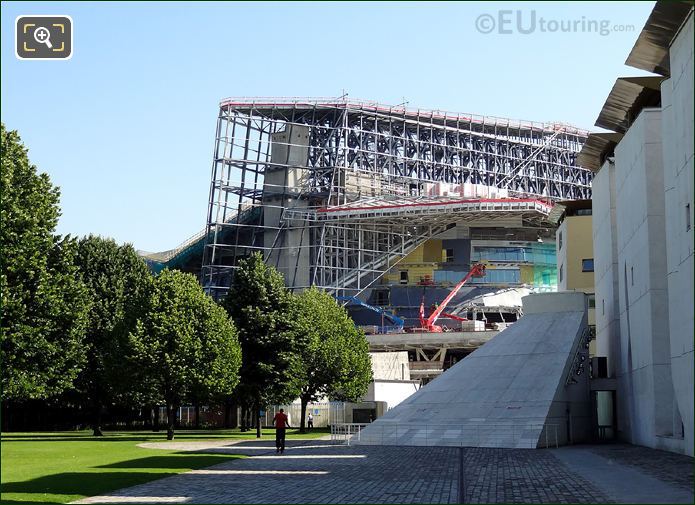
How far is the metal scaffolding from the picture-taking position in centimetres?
12388

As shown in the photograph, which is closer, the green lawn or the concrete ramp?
the green lawn

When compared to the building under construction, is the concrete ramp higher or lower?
lower

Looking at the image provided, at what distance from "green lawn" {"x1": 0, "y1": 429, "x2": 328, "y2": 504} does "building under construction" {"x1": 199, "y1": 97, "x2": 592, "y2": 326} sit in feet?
259

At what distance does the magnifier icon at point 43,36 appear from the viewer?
1667 cm

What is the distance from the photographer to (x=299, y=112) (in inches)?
5182

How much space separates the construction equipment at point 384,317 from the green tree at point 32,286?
78.2 meters

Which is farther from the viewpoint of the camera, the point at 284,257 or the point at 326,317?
the point at 284,257

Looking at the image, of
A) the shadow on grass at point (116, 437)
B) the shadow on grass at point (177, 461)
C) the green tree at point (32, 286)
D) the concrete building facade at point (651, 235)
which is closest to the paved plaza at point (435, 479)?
the shadow on grass at point (177, 461)

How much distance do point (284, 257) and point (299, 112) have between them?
64.0 ft

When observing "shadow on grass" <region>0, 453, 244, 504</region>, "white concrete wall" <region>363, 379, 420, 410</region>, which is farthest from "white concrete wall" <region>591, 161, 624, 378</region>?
"white concrete wall" <region>363, 379, 420, 410</region>

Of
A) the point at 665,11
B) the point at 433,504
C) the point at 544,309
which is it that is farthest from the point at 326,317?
the point at 433,504

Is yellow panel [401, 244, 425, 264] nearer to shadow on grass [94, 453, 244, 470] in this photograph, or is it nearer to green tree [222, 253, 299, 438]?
green tree [222, 253, 299, 438]

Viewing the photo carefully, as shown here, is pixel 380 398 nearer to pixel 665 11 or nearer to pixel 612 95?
pixel 612 95

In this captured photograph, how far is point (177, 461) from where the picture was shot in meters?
36.7
